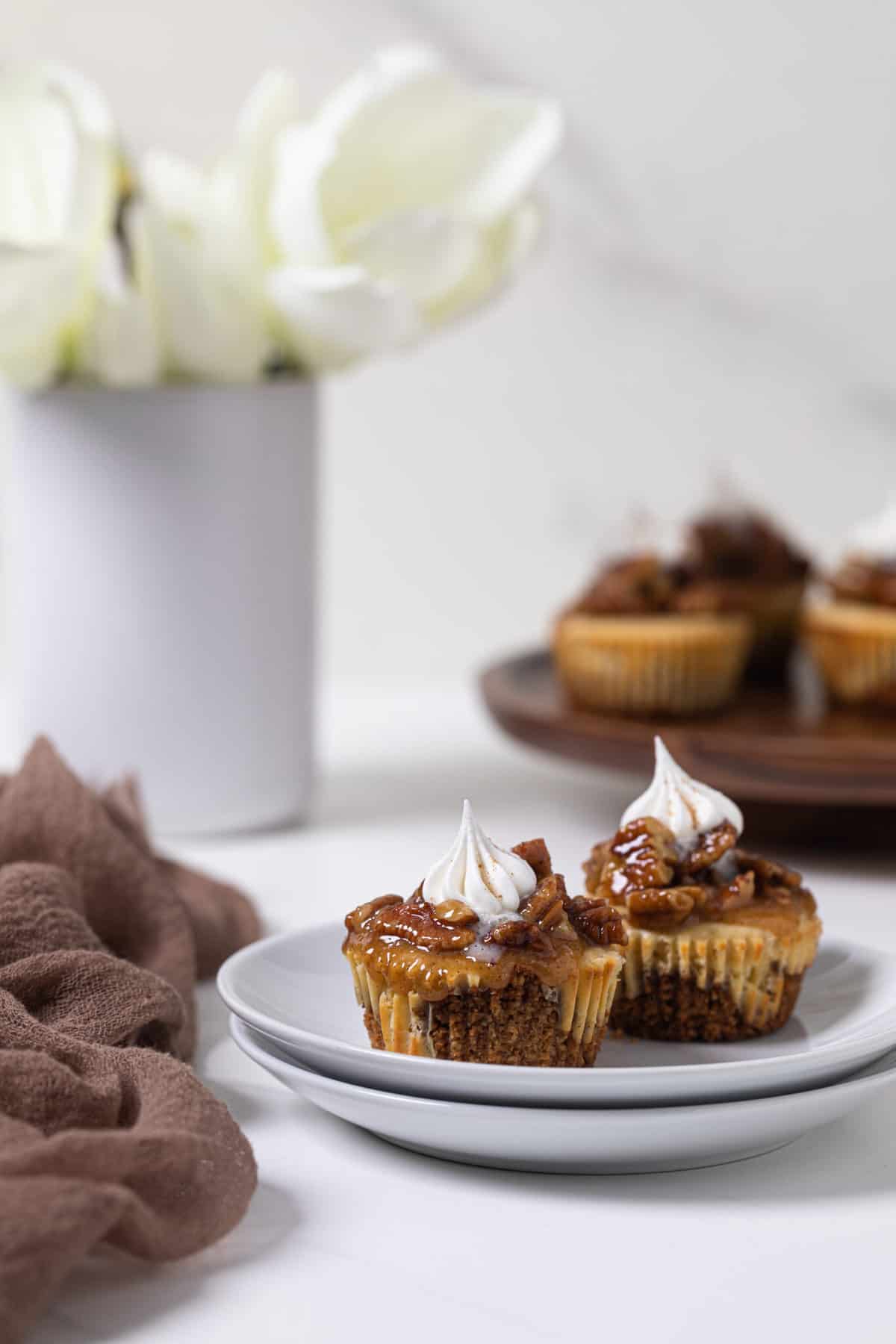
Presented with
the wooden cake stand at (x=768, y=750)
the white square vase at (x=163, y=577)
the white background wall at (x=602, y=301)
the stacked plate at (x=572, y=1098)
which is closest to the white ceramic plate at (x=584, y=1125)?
the stacked plate at (x=572, y=1098)

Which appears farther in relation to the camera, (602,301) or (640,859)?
(602,301)

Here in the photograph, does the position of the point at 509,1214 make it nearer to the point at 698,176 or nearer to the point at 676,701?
the point at 676,701

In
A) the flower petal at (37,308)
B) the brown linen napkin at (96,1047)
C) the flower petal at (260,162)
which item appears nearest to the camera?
the brown linen napkin at (96,1047)

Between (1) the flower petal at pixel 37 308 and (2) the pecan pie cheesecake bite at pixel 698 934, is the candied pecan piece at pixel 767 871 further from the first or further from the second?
(1) the flower petal at pixel 37 308

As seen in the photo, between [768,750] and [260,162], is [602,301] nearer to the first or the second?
[260,162]

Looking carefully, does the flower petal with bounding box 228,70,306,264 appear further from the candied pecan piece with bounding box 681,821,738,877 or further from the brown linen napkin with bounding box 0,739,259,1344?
the candied pecan piece with bounding box 681,821,738,877

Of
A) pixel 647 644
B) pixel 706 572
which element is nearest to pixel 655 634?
pixel 647 644

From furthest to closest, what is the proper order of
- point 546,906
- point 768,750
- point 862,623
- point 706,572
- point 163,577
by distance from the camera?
point 706,572
point 862,623
point 163,577
point 768,750
point 546,906
